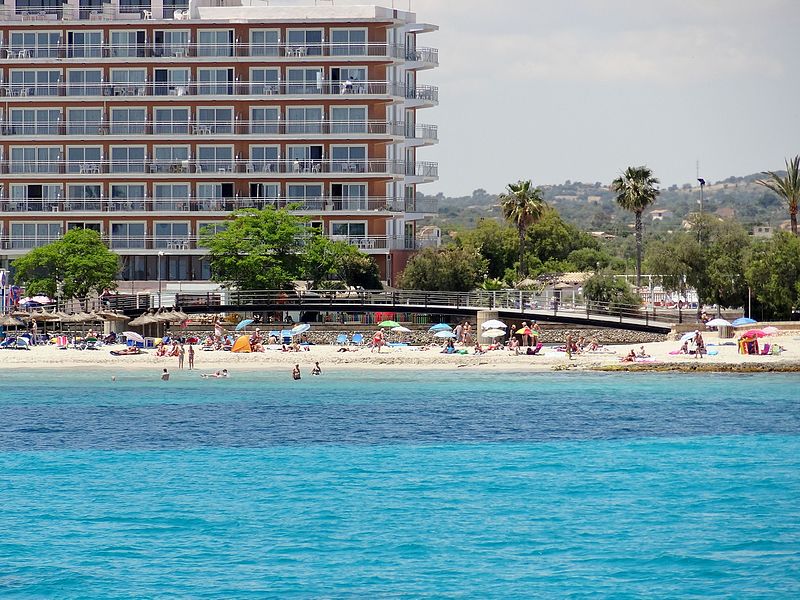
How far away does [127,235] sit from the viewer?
10181 cm

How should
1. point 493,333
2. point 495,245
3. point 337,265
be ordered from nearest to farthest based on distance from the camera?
point 493,333, point 337,265, point 495,245

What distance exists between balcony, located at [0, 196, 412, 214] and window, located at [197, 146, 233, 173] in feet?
6.91

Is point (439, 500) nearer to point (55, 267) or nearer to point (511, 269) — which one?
point (55, 267)

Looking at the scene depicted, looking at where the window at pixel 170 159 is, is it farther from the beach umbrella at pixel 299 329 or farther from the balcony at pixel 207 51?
the beach umbrella at pixel 299 329

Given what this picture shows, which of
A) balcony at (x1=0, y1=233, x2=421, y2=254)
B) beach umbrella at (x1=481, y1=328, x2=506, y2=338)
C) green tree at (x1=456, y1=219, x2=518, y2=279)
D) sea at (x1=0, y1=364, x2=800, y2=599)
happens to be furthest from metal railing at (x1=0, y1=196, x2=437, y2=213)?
sea at (x1=0, y1=364, x2=800, y2=599)

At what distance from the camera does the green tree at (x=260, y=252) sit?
290 feet

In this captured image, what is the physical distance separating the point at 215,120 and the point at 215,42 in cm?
547

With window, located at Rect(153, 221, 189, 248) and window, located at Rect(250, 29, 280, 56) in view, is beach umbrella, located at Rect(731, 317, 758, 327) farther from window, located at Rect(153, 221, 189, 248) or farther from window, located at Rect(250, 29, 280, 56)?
window, located at Rect(153, 221, 189, 248)

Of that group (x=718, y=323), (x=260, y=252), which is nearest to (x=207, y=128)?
(x=260, y=252)

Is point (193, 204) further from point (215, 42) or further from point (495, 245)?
point (495, 245)

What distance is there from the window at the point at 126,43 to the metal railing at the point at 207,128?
4751 mm

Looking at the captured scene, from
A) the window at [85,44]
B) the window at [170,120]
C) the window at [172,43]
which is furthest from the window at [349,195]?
the window at [85,44]

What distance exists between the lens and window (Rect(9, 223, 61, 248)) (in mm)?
102250

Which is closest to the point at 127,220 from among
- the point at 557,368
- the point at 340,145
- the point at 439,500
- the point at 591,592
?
the point at 340,145
